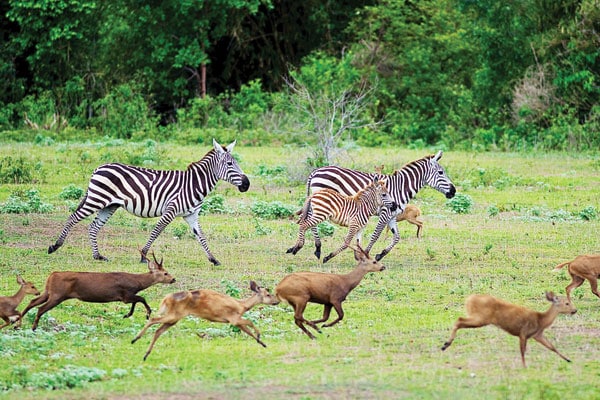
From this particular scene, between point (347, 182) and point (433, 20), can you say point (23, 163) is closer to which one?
point (347, 182)

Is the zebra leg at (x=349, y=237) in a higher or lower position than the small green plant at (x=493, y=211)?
higher

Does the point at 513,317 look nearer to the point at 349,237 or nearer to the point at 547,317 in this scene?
the point at 547,317

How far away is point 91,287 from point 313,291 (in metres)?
2.45

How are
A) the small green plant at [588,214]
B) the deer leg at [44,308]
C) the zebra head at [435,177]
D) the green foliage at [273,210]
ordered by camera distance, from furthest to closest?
the small green plant at [588,214]
the green foliage at [273,210]
the zebra head at [435,177]
the deer leg at [44,308]

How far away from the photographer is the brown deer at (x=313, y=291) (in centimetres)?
1178

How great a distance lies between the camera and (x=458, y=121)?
4288cm

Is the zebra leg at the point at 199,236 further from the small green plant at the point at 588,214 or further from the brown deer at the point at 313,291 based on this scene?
the small green plant at the point at 588,214

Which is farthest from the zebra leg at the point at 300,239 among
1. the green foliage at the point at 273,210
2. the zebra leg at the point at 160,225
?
the green foliage at the point at 273,210

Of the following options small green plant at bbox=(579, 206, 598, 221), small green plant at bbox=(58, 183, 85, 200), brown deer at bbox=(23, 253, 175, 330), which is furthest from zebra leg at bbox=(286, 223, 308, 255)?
small green plant at bbox=(58, 183, 85, 200)

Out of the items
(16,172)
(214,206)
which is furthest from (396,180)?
(16,172)

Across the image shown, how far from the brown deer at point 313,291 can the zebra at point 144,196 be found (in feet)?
17.6

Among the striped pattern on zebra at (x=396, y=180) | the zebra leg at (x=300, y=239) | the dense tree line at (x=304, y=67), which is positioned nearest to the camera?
the zebra leg at (x=300, y=239)

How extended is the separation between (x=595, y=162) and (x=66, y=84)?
19.8 metres

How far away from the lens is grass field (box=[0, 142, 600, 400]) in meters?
10.2
